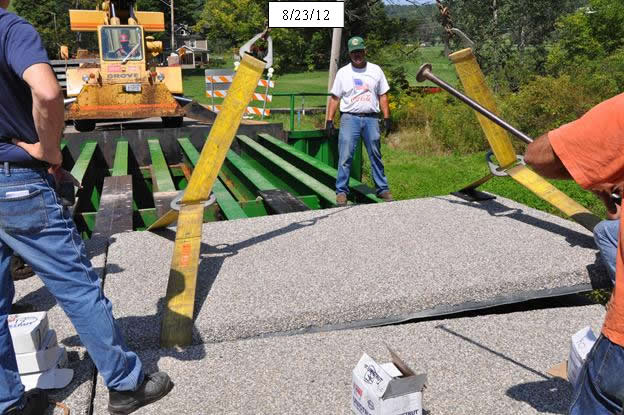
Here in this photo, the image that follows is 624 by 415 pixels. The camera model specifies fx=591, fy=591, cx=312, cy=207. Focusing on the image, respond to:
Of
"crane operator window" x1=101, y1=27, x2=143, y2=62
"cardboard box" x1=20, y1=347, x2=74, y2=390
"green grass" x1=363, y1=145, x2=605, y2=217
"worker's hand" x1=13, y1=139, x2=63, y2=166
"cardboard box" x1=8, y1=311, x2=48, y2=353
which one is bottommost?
"green grass" x1=363, y1=145, x2=605, y2=217

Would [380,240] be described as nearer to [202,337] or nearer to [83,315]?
[202,337]

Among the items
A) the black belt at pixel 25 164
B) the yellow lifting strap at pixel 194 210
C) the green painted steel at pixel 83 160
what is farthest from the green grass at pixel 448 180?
the black belt at pixel 25 164

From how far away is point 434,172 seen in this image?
11.6 m

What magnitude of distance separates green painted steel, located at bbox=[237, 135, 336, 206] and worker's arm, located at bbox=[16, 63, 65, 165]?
410cm

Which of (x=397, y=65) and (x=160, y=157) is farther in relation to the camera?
(x=397, y=65)

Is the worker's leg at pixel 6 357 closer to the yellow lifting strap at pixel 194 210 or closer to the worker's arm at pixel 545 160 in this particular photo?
the yellow lifting strap at pixel 194 210

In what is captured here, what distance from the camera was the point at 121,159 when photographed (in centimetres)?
834

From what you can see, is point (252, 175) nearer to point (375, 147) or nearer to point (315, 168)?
point (315, 168)

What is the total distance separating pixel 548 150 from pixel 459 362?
5.41 ft

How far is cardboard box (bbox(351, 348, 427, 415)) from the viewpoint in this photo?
7.98 ft

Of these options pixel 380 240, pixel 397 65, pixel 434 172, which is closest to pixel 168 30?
pixel 397 65

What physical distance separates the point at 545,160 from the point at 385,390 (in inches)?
44.7

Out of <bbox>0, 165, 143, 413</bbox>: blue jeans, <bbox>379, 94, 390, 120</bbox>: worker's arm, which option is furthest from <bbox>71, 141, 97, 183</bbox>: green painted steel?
<bbox>0, 165, 143, 413</bbox>: blue jeans
